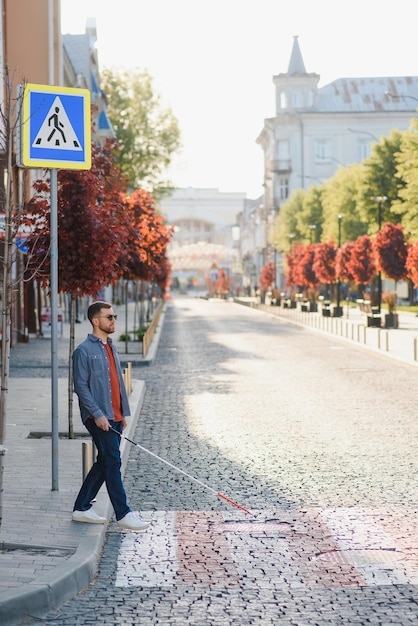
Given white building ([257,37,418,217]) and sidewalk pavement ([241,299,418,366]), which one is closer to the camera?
sidewalk pavement ([241,299,418,366])

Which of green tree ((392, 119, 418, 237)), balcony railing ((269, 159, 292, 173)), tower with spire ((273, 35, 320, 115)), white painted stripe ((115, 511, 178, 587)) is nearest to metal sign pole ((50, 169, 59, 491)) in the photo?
white painted stripe ((115, 511, 178, 587))

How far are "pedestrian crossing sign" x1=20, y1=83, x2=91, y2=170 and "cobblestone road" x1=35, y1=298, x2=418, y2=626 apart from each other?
2908mm

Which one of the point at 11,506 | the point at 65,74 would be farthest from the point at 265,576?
the point at 65,74

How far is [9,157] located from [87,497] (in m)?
2.54

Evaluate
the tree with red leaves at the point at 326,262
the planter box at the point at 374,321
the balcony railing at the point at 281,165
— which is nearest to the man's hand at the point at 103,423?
the planter box at the point at 374,321

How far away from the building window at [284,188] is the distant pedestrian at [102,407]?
99207mm

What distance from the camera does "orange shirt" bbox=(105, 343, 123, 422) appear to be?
8.21 metres

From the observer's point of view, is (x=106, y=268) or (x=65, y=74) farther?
(x=65, y=74)

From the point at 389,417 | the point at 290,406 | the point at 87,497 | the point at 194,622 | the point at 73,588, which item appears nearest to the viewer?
the point at 194,622

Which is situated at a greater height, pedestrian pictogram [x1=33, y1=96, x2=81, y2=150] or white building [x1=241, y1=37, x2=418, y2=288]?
white building [x1=241, y1=37, x2=418, y2=288]

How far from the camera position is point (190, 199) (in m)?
200

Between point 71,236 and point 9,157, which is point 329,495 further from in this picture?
point 71,236

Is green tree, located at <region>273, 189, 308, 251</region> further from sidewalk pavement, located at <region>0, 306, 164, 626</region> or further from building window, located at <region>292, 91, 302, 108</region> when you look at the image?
sidewalk pavement, located at <region>0, 306, 164, 626</region>

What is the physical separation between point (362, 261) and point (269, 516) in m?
47.8
